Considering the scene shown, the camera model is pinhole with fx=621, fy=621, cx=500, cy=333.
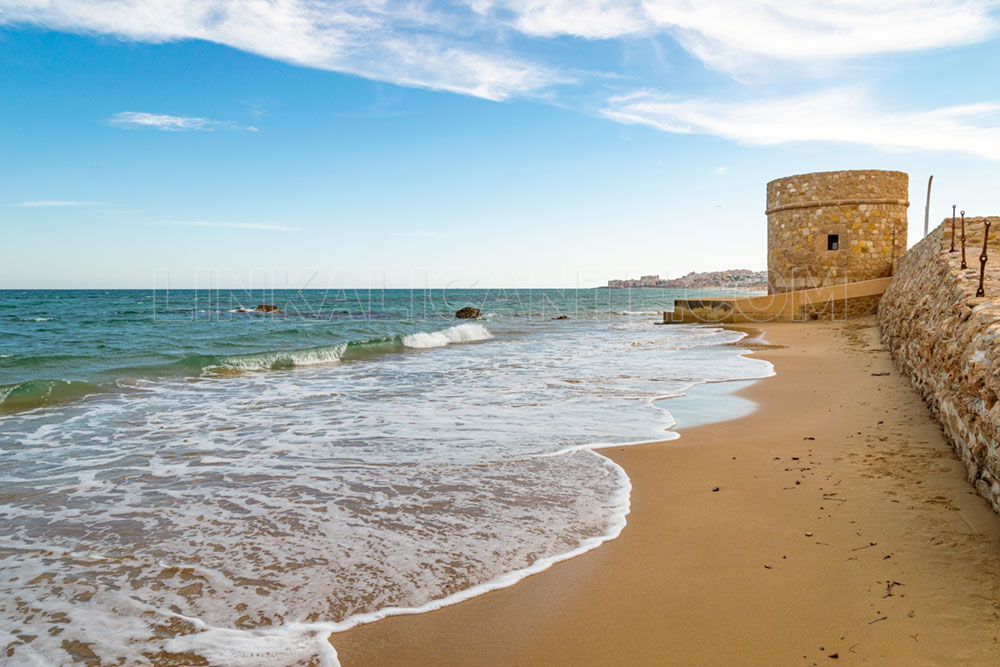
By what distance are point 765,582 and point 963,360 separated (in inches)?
89.5

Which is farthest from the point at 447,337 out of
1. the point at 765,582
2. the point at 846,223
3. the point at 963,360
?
the point at 765,582

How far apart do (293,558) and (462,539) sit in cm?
92

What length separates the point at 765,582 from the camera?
2.90 metres

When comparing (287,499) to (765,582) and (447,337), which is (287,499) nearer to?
(765,582)

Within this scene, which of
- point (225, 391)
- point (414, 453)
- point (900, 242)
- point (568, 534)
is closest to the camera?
point (568, 534)

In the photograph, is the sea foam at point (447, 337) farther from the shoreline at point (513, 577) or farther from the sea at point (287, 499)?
the shoreline at point (513, 577)

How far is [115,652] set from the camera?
249 cm

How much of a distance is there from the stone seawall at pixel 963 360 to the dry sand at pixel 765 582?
21 cm

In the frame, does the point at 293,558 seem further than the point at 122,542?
No

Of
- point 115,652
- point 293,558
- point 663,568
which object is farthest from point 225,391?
point 663,568

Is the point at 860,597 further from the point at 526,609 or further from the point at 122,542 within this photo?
the point at 122,542

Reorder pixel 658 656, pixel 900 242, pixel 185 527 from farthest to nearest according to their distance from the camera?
pixel 900 242 → pixel 185 527 → pixel 658 656

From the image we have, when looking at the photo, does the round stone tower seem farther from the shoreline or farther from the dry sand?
the shoreline

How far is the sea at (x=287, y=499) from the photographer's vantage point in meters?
2.75
